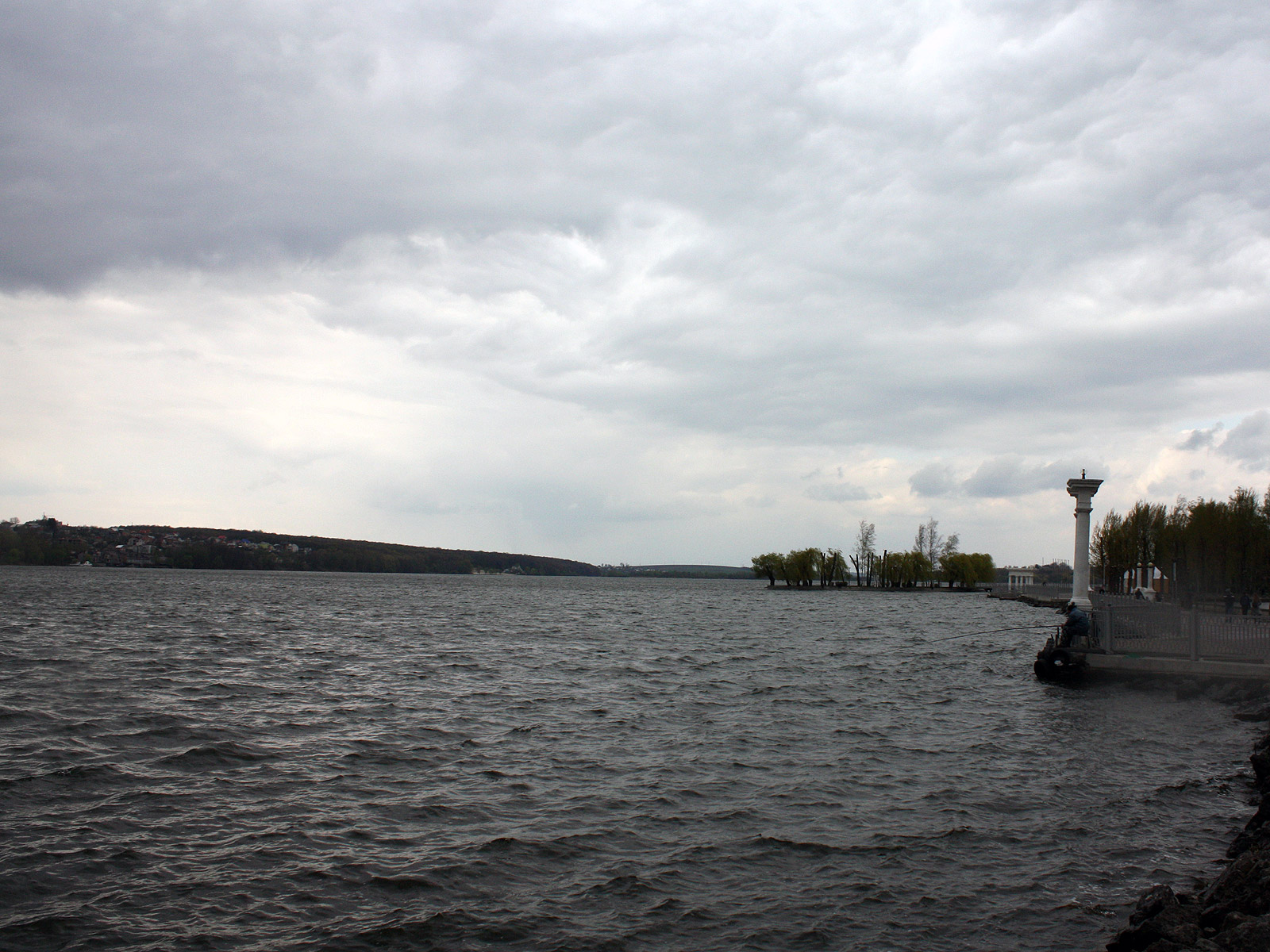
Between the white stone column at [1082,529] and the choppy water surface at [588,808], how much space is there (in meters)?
5.24

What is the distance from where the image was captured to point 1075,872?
10000mm

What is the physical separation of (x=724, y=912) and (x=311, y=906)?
4.25m

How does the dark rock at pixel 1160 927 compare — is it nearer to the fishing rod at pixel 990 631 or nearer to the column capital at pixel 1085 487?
the column capital at pixel 1085 487

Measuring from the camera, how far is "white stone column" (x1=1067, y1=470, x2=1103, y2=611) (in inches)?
1195

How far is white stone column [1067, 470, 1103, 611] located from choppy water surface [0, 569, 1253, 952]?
524 cm

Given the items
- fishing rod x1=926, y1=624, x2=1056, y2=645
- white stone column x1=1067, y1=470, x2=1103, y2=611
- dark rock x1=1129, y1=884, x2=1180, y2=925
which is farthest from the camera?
fishing rod x1=926, y1=624, x2=1056, y2=645

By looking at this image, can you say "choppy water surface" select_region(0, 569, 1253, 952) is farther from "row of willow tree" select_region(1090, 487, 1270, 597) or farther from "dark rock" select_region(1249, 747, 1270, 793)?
"row of willow tree" select_region(1090, 487, 1270, 597)

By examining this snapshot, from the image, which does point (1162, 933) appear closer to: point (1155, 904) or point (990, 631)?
point (1155, 904)

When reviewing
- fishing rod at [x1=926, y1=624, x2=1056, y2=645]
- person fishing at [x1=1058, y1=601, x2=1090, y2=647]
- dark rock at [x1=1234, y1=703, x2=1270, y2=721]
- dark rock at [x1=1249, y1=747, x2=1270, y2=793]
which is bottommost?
fishing rod at [x1=926, y1=624, x2=1056, y2=645]

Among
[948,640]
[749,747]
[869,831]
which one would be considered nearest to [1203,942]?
[869,831]

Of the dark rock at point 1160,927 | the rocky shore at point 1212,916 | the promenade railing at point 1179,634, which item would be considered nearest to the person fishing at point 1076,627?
the promenade railing at point 1179,634

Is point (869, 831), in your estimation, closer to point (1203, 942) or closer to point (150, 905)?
point (1203, 942)

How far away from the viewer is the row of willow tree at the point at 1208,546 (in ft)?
191

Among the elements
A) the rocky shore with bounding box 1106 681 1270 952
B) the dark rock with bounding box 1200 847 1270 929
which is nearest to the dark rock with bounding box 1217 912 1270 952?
the rocky shore with bounding box 1106 681 1270 952
